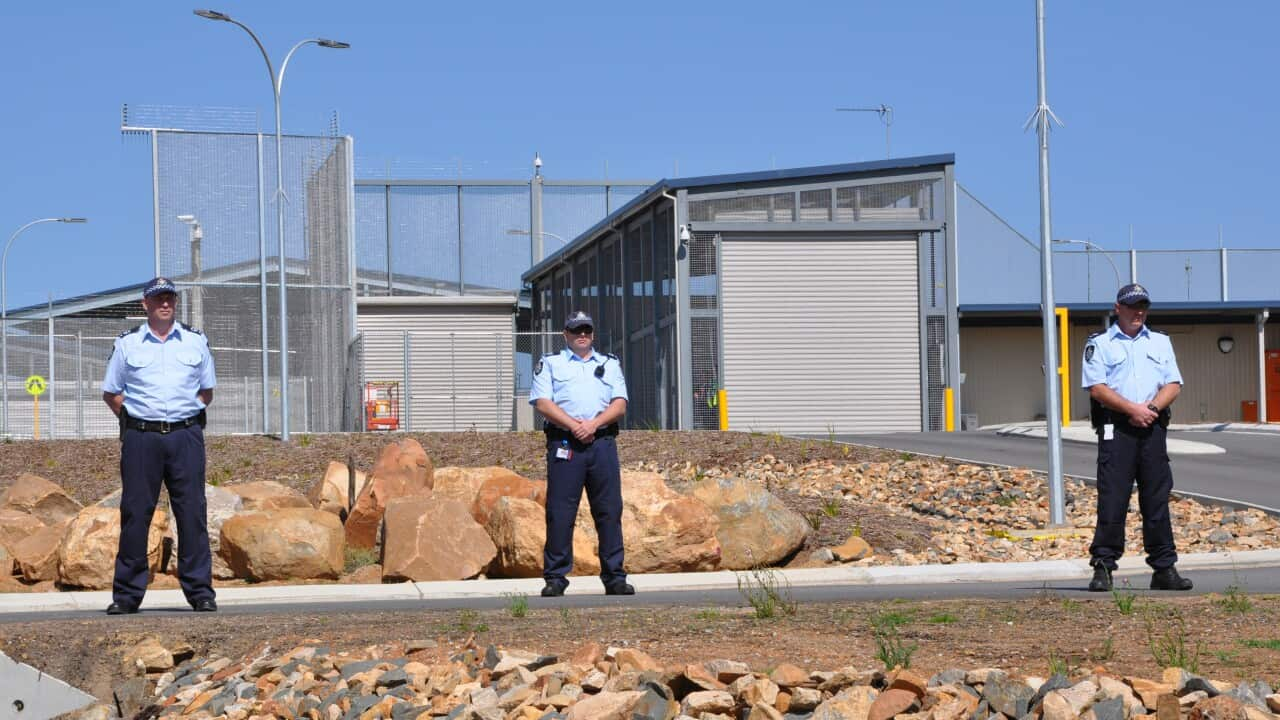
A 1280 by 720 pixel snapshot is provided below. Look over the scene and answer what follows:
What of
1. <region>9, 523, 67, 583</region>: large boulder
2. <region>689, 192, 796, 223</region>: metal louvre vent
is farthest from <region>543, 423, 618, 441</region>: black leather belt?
<region>689, 192, 796, 223</region>: metal louvre vent

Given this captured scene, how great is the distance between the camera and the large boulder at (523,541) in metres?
11.7

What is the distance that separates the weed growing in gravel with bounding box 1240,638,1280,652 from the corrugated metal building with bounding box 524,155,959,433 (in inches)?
1023

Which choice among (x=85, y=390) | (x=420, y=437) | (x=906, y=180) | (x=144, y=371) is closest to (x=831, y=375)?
(x=906, y=180)

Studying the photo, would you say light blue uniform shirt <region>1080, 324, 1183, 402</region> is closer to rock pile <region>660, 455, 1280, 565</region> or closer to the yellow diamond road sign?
rock pile <region>660, 455, 1280, 565</region>

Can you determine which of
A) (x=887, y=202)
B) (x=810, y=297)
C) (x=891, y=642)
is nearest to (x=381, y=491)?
(x=891, y=642)

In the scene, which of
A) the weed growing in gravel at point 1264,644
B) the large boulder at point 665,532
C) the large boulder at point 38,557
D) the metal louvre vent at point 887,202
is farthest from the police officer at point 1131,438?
the metal louvre vent at point 887,202

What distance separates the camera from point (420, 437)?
23281 mm

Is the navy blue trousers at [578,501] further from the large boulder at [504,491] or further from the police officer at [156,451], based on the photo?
the large boulder at [504,491]

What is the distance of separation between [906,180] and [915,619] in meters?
27.2

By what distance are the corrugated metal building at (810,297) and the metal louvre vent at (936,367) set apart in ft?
0.10

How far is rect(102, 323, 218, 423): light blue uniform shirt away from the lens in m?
9.30

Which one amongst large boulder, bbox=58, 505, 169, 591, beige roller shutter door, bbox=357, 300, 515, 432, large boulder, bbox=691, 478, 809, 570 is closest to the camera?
large boulder, bbox=58, 505, 169, 591

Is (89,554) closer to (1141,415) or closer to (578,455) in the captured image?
(578,455)

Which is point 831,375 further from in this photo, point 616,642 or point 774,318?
point 616,642
